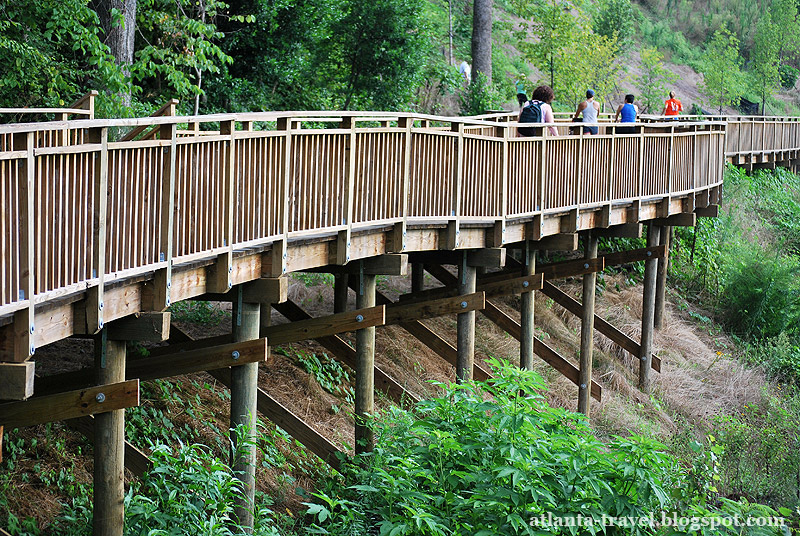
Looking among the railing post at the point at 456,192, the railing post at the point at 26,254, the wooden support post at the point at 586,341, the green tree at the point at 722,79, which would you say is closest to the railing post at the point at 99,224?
the railing post at the point at 26,254

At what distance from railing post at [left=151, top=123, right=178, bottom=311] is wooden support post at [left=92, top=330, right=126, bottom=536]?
1.57 ft

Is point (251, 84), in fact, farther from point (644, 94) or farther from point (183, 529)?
point (644, 94)

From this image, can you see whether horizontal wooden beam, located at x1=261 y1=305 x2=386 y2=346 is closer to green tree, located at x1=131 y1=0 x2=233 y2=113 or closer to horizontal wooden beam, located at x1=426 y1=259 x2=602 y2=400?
horizontal wooden beam, located at x1=426 y1=259 x2=602 y2=400

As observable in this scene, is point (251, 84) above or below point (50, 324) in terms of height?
above

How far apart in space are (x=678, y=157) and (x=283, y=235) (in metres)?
10.4

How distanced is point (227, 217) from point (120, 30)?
723 cm

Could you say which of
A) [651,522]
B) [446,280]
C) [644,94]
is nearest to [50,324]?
[651,522]

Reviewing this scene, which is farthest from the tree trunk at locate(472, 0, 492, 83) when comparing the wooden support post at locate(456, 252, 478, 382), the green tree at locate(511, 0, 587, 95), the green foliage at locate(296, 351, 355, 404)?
the wooden support post at locate(456, 252, 478, 382)

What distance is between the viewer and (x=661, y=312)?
2125cm

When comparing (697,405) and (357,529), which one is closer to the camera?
(357,529)

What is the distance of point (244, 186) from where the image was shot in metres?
8.41

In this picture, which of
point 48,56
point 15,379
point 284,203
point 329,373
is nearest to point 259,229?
point 284,203

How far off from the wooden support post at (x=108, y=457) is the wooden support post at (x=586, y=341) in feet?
32.2

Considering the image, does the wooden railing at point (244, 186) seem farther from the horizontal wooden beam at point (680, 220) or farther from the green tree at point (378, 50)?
the green tree at point (378, 50)
